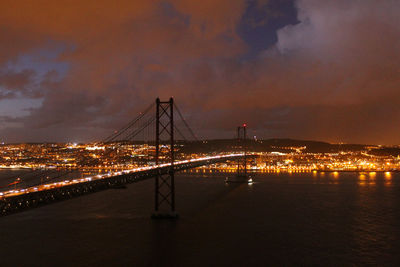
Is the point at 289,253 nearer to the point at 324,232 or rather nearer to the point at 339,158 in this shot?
the point at 324,232

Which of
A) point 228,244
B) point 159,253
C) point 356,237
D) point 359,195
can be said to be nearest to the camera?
point 159,253

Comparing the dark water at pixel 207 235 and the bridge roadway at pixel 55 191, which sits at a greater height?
the bridge roadway at pixel 55 191

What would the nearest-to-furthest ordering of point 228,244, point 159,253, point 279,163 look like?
1. point 159,253
2. point 228,244
3. point 279,163

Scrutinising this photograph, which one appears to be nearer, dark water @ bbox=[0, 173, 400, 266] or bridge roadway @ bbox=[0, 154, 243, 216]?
bridge roadway @ bbox=[0, 154, 243, 216]

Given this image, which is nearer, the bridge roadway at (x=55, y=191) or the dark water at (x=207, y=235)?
the bridge roadway at (x=55, y=191)

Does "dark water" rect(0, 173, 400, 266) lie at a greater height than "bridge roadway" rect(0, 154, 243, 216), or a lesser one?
lesser

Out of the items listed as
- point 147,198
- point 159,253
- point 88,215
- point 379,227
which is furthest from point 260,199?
point 159,253

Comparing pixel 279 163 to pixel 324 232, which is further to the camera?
pixel 279 163
